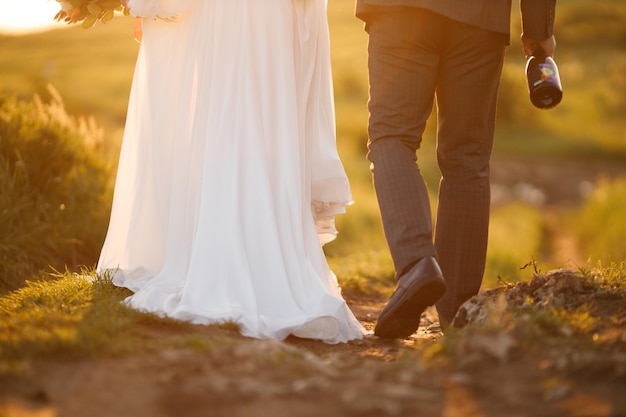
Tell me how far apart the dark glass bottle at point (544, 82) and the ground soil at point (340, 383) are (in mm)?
1261

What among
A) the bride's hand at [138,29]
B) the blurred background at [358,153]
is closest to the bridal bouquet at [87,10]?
the bride's hand at [138,29]

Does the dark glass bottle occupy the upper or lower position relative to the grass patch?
upper

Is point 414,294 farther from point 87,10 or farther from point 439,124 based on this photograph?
point 87,10

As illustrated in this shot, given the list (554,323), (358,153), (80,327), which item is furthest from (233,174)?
(358,153)

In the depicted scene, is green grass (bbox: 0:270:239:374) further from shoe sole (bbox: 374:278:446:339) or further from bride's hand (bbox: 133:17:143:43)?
bride's hand (bbox: 133:17:143:43)

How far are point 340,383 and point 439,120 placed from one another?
1.74 meters

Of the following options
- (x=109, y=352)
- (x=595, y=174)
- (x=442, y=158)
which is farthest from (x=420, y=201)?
(x=595, y=174)

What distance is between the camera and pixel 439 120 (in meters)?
3.59

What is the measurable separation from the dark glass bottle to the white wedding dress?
0.96 meters

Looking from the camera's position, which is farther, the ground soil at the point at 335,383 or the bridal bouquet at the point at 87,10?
the bridal bouquet at the point at 87,10

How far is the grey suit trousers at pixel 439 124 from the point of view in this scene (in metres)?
3.23

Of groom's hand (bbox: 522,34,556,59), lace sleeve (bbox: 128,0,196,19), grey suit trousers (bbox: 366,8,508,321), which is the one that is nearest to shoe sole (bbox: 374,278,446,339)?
grey suit trousers (bbox: 366,8,508,321)

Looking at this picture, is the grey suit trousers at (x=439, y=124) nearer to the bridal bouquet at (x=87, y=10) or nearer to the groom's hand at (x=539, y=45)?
the groom's hand at (x=539, y=45)

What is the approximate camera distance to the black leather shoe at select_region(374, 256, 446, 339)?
3.03 meters
